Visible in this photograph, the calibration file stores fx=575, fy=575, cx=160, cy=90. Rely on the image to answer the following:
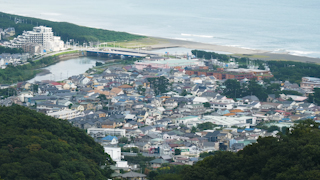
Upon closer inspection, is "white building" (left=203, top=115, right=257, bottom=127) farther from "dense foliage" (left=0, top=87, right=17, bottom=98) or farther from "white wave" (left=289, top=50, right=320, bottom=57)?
"white wave" (left=289, top=50, right=320, bottom=57)

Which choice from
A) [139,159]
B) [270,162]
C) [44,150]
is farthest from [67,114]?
[270,162]

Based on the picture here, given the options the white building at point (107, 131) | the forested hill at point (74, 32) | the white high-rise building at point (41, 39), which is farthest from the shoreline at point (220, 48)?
the white building at point (107, 131)

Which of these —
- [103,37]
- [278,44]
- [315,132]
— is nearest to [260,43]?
[278,44]

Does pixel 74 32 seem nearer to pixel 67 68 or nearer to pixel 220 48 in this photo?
pixel 220 48

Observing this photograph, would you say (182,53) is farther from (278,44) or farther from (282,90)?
(282,90)

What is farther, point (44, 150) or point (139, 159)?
point (139, 159)

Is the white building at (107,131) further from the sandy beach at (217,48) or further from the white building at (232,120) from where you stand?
the sandy beach at (217,48)

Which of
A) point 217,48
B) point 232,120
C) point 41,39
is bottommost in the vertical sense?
point 232,120
